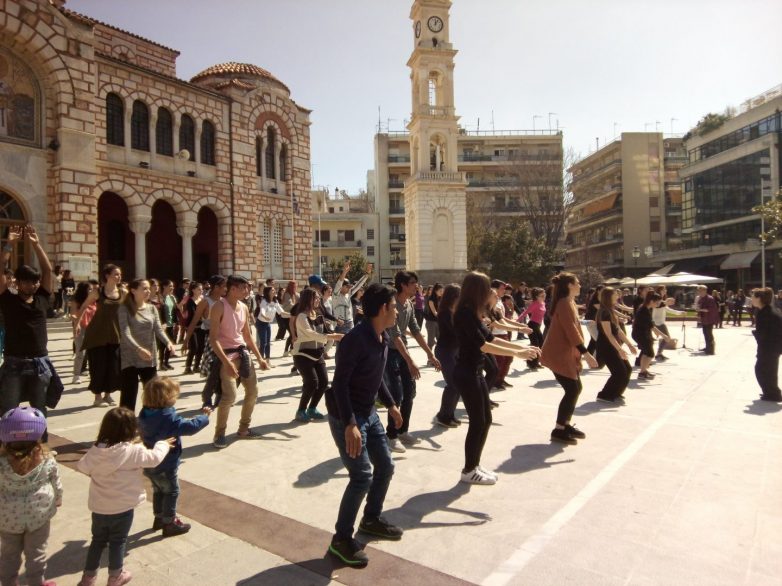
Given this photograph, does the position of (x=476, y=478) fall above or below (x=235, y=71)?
below

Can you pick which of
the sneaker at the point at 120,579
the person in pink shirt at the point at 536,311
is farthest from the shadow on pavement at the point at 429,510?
the person in pink shirt at the point at 536,311

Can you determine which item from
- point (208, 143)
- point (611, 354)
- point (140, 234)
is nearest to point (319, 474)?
point (611, 354)

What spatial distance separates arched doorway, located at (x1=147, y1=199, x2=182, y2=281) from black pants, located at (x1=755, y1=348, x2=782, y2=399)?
77.5 feet

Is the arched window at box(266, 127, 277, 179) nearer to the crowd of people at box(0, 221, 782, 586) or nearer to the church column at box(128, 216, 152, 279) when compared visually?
the church column at box(128, 216, 152, 279)

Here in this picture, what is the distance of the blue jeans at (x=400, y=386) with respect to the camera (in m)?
6.07

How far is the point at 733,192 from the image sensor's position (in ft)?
148

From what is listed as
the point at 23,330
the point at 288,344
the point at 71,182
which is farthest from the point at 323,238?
the point at 23,330

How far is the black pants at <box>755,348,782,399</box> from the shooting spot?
8.46m

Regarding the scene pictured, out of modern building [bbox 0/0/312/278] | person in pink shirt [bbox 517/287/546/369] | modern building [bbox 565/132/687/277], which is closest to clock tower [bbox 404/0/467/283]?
modern building [bbox 0/0/312/278]

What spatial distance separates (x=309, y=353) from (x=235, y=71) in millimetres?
24277

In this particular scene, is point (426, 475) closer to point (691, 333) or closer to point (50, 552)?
point (50, 552)

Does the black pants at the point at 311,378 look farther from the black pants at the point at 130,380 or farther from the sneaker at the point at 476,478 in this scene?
the sneaker at the point at 476,478

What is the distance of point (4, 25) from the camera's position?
Result: 18.0 metres

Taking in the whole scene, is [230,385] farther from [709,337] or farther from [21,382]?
[709,337]
